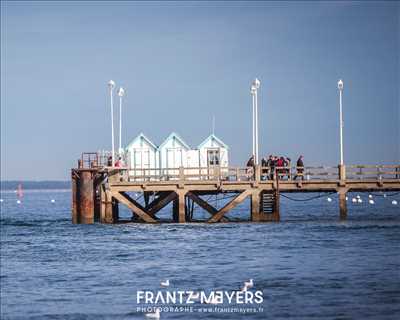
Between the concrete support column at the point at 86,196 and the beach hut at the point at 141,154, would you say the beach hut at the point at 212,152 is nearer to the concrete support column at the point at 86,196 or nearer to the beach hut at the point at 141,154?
the beach hut at the point at 141,154

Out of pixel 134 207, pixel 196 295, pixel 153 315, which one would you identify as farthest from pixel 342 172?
pixel 153 315

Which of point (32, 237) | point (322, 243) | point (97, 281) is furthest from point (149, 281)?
point (32, 237)

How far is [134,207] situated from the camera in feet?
161

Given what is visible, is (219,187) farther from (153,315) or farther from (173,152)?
(153,315)

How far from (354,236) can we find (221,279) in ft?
48.8

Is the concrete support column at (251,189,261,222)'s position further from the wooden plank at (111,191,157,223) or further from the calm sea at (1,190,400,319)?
the wooden plank at (111,191,157,223)

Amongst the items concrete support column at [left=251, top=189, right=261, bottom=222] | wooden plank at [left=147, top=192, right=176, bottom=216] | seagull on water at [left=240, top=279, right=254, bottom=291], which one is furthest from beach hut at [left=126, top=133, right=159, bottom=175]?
seagull on water at [left=240, top=279, right=254, bottom=291]

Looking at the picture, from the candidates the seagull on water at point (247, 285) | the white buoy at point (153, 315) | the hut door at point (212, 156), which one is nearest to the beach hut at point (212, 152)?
the hut door at point (212, 156)

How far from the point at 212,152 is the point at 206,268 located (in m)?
25.3

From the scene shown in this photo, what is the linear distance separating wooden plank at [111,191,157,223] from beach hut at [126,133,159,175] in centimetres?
723

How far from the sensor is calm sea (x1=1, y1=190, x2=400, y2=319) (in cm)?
2419

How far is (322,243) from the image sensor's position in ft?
129

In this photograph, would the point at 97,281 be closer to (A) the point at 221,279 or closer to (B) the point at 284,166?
(A) the point at 221,279

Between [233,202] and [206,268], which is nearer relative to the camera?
[206,268]
